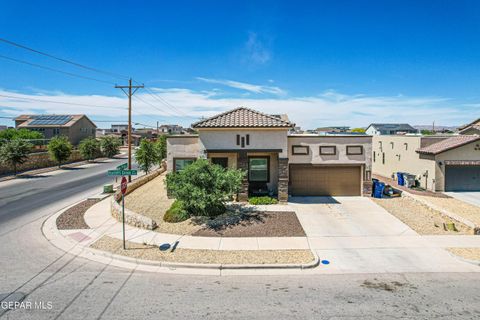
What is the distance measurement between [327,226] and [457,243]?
504 centimetres

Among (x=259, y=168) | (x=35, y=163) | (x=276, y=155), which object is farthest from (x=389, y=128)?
(x=35, y=163)

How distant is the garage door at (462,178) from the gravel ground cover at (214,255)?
18.3 metres

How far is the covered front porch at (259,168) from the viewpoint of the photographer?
17094 millimetres

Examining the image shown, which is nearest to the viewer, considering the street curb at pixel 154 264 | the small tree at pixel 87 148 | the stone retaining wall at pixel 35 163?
the street curb at pixel 154 264

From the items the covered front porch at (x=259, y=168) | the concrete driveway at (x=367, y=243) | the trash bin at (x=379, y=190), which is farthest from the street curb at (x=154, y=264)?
the trash bin at (x=379, y=190)

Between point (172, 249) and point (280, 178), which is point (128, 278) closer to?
point (172, 249)

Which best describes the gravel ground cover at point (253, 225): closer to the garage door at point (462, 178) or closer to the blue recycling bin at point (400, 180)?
the blue recycling bin at point (400, 180)

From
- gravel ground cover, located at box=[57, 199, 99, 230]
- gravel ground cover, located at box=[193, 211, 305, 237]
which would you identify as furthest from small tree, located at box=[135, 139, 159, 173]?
gravel ground cover, located at box=[193, 211, 305, 237]

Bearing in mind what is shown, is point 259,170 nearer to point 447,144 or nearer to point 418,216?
point 418,216

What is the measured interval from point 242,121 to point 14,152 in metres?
27.6

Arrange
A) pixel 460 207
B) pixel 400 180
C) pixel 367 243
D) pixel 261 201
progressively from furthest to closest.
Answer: pixel 400 180, pixel 261 201, pixel 460 207, pixel 367 243

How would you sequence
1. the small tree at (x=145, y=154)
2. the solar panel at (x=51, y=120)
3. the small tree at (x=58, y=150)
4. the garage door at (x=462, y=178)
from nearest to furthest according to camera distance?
1. the garage door at (x=462, y=178)
2. the small tree at (x=145, y=154)
3. the small tree at (x=58, y=150)
4. the solar panel at (x=51, y=120)

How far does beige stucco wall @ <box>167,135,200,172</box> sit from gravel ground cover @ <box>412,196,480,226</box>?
52.4 feet

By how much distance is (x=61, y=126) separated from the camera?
55438mm
